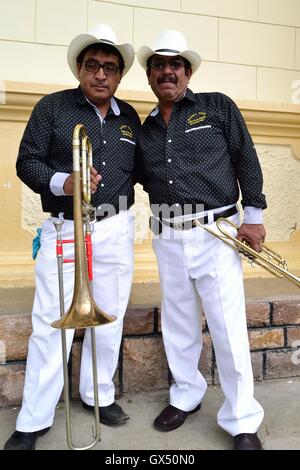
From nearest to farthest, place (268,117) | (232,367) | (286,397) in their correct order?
(232,367) < (286,397) < (268,117)

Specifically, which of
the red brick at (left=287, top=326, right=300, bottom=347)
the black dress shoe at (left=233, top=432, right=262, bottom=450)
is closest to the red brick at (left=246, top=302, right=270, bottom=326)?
the red brick at (left=287, top=326, right=300, bottom=347)

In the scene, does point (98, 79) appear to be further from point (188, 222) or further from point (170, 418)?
point (170, 418)

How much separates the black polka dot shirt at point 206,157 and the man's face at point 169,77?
0.06 m

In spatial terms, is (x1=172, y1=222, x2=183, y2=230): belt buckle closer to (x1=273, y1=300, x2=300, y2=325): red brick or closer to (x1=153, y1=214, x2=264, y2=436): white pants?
(x1=153, y1=214, x2=264, y2=436): white pants

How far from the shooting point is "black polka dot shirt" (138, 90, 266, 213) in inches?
87.5

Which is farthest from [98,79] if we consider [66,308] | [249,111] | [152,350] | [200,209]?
[249,111]

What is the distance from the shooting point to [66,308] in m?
2.22

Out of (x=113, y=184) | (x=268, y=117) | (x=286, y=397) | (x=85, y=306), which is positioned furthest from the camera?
(x=268, y=117)

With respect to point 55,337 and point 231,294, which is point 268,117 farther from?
point 55,337

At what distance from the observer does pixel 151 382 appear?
272 centimetres

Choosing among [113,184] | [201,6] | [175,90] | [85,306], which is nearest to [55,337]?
[85,306]

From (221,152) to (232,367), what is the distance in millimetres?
1012

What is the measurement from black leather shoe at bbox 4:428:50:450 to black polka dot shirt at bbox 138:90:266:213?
1256mm

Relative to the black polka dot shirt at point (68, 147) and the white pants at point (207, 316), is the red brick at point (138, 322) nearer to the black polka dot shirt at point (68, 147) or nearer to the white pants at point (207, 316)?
the white pants at point (207, 316)
